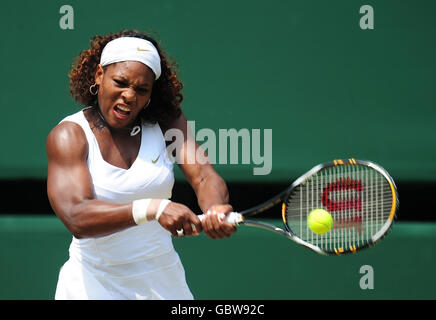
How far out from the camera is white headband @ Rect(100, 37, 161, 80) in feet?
7.46

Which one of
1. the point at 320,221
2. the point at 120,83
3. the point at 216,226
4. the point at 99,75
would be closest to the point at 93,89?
the point at 99,75

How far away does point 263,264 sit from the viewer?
353cm

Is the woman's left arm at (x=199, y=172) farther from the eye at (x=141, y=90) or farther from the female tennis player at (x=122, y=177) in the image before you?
the eye at (x=141, y=90)

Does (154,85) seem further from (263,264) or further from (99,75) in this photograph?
(263,264)

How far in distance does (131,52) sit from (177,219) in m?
0.58

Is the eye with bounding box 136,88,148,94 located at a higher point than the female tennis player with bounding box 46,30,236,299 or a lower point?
higher

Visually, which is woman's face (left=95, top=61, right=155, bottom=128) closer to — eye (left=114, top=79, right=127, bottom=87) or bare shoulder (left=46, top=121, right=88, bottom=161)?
eye (left=114, top=79, right=127, bottom=87)

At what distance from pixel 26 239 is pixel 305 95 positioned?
1.54 metres

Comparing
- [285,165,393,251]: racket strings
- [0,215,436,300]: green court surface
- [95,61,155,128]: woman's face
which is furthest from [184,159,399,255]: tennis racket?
[0,215,436,300]: green court surface

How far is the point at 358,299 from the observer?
3547 mm

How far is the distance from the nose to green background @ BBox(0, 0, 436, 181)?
135 cm

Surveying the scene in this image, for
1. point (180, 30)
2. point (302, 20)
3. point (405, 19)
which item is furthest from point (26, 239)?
point (405, 19)

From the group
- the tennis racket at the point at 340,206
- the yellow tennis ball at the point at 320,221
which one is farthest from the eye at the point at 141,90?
the yellow tennis ball at the point at 320,221

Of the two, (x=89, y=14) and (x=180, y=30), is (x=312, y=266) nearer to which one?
(x=180, y=30)
